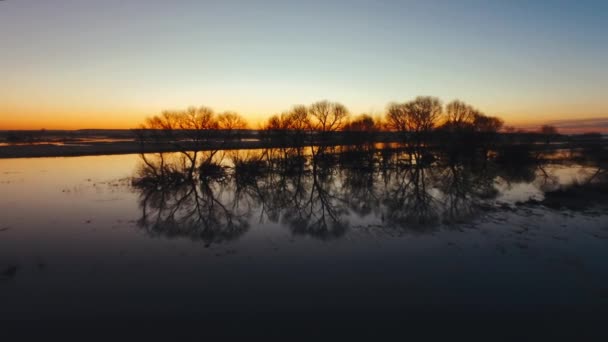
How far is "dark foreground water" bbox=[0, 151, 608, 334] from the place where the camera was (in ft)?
24.5

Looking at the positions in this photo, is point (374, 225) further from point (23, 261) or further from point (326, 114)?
point (326, 114)

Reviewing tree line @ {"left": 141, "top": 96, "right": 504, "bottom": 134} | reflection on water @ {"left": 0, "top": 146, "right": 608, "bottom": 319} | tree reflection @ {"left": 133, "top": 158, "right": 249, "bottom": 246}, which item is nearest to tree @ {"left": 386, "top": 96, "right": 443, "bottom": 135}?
tree line @ {"left": 141, "top": 96, "right": 504, "bottom": 134}

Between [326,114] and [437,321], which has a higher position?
[326,114]

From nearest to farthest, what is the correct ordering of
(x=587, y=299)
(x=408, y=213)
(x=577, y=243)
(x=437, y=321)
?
(x=437, y=321)
(x=587, y=299)
(x=577, y=243)
(x=408, y=213)

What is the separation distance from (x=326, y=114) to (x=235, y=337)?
37.8m

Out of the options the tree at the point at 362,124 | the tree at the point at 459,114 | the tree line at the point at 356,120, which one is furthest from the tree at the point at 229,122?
the tree at the point at 459,114

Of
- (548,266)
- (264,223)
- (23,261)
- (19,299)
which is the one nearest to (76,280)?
(19,299)

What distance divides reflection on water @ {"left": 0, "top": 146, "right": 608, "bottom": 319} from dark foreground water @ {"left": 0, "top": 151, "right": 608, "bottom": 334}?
63 millimetres

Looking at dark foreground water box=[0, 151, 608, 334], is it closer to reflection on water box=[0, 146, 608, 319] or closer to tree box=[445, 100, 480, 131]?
reflection on water box=[0, 146, 608, 319]

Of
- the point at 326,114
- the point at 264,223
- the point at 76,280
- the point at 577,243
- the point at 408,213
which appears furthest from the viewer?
the point at 326,114

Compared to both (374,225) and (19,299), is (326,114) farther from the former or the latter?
(19,299)

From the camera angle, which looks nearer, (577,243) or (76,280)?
(76,280)

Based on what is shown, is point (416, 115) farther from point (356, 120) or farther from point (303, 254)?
point (303, 254)

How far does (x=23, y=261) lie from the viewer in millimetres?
10266
